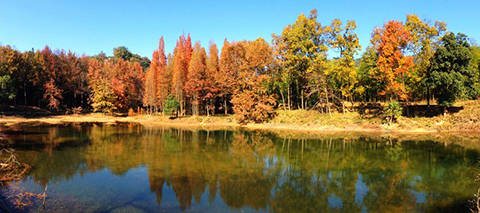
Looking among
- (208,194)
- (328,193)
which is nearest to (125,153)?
(208,194)

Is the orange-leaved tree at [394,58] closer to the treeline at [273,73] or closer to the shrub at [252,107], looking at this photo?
the treeline at [273,73]

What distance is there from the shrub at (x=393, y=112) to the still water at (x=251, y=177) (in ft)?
29.6

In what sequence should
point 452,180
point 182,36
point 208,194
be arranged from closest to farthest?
point 208,194 < point 452,180 < point 182,36

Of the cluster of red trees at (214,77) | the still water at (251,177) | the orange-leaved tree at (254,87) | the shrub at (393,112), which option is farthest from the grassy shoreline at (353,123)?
the still water at (251,177)

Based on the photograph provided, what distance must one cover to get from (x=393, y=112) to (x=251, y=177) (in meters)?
25.0

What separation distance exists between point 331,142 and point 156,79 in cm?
4099

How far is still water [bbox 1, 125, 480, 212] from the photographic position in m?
10.1

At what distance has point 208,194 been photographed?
1118cm

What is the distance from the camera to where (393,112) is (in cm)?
3144

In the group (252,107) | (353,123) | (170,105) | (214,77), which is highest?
(214,77)

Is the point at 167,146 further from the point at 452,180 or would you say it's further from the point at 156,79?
the point at 156,79

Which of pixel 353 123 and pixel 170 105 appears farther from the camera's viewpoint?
pixel 170 105

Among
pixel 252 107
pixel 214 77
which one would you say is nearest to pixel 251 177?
pixel 252 107

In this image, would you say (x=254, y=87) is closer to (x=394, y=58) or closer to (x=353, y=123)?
(x=353, y=123)
